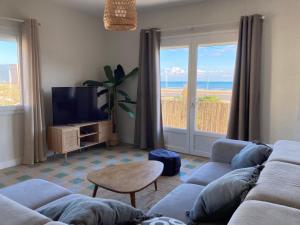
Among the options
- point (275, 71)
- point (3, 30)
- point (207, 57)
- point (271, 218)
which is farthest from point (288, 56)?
point (3, 30)

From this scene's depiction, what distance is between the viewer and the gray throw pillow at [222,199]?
146 cm

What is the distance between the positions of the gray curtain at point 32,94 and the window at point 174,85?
2.17 metres

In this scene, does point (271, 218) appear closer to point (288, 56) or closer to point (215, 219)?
point (215, 219)

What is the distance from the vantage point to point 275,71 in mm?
3584

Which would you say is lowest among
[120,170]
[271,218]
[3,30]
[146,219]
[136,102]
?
[120,170]

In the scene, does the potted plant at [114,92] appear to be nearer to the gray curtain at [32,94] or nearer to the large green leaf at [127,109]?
the large green leaf at [127,109]

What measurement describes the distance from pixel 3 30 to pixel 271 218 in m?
4.02

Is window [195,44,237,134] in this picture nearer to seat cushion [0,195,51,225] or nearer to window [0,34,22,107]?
window [0,34,22,107]

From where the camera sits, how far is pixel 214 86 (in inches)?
164

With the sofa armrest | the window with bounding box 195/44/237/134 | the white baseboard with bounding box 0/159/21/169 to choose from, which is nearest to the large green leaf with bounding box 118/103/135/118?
the window with bounding box 195/44/237/134

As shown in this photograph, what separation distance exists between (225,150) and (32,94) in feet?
9.60

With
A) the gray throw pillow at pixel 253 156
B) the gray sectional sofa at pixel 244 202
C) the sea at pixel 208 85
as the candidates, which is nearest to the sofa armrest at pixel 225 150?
the gray sectional sofa at pixel 244 202

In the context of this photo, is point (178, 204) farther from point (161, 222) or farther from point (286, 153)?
point (286, 153)

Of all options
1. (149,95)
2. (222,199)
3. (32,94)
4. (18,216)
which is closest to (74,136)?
(32,94)
